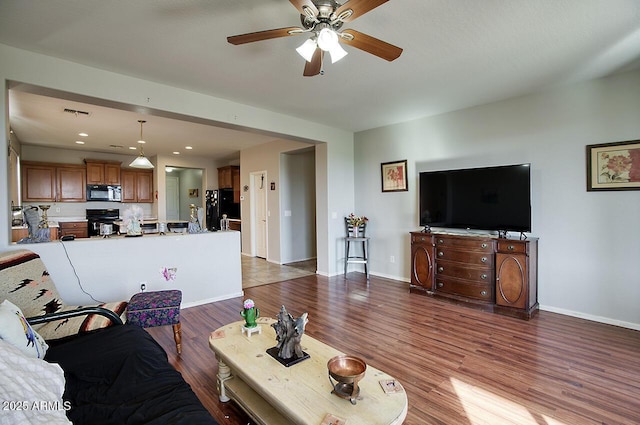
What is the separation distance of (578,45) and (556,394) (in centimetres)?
277

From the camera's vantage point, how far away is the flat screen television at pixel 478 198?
3.57m

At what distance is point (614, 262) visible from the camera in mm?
3197

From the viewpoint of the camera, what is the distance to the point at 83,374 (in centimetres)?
153

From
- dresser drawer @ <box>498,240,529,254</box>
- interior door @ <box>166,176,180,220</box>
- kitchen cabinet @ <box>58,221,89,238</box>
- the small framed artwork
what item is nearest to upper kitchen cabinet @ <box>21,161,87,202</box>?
kitchen cabinet @ <box>58,221,89,238</box>

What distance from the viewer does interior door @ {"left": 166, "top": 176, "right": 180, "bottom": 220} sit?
428 inches

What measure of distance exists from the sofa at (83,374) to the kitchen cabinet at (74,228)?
546cm

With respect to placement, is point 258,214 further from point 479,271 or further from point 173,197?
point 173,197

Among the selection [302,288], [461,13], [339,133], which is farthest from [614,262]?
[339,133]

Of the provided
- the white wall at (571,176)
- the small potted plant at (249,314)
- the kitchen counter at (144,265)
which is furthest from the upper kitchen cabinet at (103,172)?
the white wall at (571,176)

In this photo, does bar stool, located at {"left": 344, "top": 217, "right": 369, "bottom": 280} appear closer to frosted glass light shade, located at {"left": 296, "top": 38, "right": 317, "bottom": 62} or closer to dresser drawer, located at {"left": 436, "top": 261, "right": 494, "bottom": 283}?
dresser drawer, located at {"left": 436, "top": 261, "right": 494, "bottom": 283}

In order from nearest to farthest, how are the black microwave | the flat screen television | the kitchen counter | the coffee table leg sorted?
the coffee table leg < the kitchen counter < the flat screen television < the black microwave

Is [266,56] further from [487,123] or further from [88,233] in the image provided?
[88,233]

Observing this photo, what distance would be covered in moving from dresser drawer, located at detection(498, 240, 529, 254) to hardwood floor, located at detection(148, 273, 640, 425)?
2.50 feet

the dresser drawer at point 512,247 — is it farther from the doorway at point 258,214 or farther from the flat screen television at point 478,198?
the doorway at point 258,214
